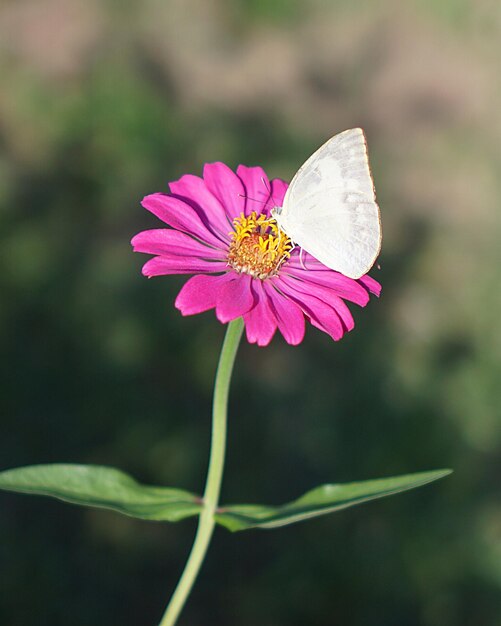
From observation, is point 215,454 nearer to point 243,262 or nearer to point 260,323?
point 260,323

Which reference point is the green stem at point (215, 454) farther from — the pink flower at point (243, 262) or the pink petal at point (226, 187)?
the pink petal at point (226, 187)

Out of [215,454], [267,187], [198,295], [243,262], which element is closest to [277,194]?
[267,187]

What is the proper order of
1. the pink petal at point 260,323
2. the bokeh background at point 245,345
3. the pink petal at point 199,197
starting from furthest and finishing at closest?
the bokeh background at point 245,345 < the pink petal at point 199,197 < the pink petal at point 260,323

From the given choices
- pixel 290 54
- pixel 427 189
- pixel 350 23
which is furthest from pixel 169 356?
pixel 350 23

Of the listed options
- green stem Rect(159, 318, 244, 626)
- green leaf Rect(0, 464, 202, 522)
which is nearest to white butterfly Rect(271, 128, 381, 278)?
green stem Rect(159, 318, 244, 626)

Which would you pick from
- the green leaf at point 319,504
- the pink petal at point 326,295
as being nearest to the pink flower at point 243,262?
the pink petal at point 326,295

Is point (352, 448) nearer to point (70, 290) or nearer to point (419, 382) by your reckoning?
point (419, 382)

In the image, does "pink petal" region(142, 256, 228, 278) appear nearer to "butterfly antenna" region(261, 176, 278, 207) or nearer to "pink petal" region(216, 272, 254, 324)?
"pink petal" region(216, 272, 254, 324)

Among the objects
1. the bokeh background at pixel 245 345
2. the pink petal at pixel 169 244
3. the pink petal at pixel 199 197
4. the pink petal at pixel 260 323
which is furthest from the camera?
the bokeh background at pixel 245 345
